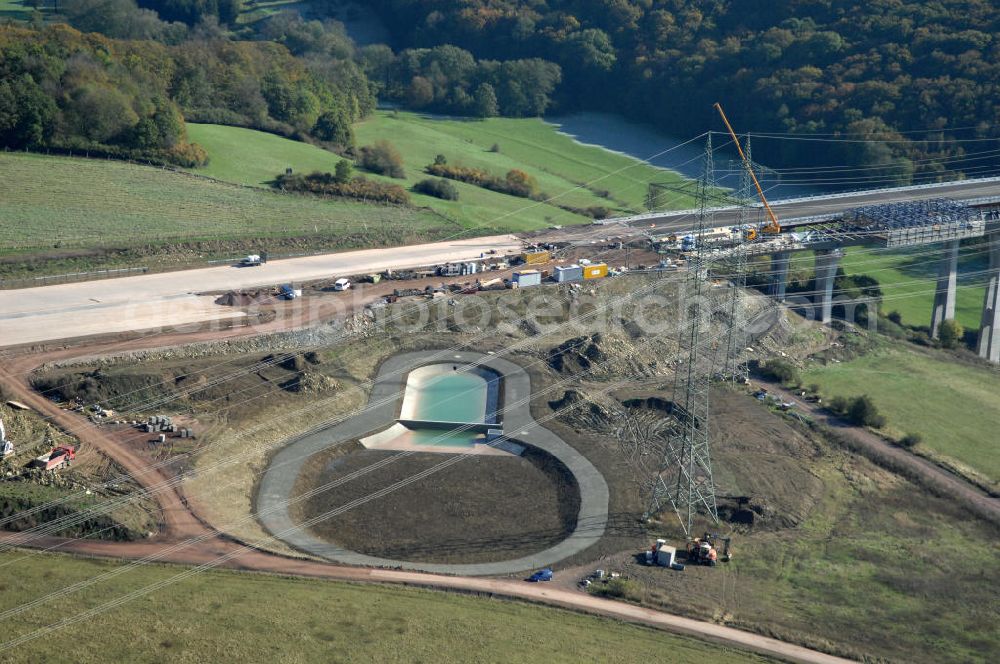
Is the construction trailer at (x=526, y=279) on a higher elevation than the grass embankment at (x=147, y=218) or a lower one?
lower

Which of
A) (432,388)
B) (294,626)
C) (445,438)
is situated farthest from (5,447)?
(432,388)

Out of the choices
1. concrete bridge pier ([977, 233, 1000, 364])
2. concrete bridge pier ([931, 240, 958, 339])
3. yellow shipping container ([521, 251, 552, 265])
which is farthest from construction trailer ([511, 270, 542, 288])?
concrete bridge pier ([977, 233, 1000, 364])

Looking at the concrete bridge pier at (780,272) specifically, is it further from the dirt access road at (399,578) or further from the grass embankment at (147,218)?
the dirt access road at (399,578)

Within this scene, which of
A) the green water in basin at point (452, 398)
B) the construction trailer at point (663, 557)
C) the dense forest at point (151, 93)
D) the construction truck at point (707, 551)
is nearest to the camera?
the construction trailer at point (663, 557)

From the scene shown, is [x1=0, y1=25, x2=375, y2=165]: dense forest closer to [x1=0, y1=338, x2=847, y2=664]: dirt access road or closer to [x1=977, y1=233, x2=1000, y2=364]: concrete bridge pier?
[x1=0, y1=338, x2=847, y2=664]: dirt access road

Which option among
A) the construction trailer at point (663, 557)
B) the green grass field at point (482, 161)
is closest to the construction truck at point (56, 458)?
the construction trailer at point (663, 557)

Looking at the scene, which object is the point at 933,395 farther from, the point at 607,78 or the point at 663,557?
the point at 607,78
